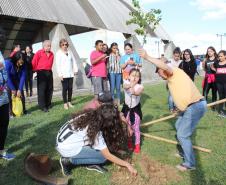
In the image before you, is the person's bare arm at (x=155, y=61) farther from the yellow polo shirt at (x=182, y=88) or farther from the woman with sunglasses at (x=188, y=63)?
the woman with sunglasses at (x=188, y=63)

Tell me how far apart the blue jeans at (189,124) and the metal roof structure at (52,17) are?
9.78m

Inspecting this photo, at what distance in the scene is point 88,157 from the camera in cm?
433

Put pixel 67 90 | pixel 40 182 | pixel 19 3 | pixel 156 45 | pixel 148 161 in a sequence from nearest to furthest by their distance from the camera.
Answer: pixel 40 182 → pixel 148 161 → pixel 67 90 → pixel 19 3 → pixel 156 45

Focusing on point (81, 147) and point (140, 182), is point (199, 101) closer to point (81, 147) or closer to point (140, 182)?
point (140, 182)

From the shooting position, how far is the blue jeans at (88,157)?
427cm

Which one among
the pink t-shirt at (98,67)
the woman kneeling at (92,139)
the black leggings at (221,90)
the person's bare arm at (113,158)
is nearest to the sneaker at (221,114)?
the black leggings at (221,90)

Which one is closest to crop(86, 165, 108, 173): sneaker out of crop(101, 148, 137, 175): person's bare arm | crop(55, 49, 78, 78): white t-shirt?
crop(101, 148, 137, 175): person's bare arm

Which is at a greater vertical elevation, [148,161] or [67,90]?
[67,90]

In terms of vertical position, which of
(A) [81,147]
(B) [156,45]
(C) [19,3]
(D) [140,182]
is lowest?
(D) [140,182]

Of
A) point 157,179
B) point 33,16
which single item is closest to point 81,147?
point 157,179

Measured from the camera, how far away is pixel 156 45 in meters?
22.1

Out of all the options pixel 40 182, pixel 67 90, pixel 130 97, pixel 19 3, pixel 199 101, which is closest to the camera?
pixel 40 182

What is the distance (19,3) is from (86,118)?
1058cm

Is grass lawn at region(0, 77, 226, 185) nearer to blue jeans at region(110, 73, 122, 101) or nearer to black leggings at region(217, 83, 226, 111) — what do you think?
black leggings at region(217, 83, 226, 111)
